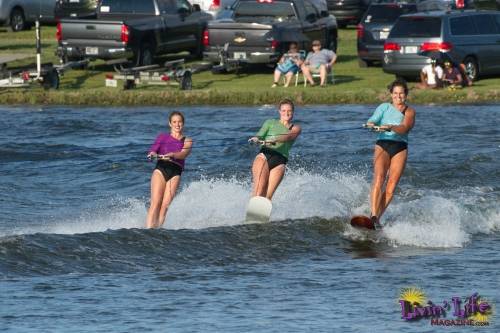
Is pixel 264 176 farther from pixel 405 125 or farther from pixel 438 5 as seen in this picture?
pixel 438 5

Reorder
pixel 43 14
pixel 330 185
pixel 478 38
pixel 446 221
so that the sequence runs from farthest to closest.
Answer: pixel 43 14 → pixel 478 38 → pixel 330 185 → pixel 446 221

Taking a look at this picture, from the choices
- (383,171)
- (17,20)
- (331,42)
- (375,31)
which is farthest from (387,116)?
(17,20)

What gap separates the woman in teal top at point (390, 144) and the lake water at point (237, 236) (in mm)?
458

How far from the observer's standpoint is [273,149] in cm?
1551

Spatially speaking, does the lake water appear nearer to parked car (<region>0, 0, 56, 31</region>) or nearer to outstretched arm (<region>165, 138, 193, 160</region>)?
outstretched arm (<region>165, 138, 193, 160</region>)

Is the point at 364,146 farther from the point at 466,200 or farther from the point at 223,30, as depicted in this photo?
the point at 223,30

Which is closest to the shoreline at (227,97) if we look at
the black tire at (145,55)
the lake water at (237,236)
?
the lake water at (237,236)

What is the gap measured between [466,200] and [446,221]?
2.10 meters

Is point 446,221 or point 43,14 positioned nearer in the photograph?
point 446,221

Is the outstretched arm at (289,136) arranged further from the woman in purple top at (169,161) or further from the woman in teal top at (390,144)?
the woman in purple top at (169,161)

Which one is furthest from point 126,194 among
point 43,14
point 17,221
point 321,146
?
point 43,14

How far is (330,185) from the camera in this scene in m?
18.8

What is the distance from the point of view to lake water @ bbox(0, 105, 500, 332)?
11641 millimetres

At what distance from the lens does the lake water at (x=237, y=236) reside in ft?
38.2
